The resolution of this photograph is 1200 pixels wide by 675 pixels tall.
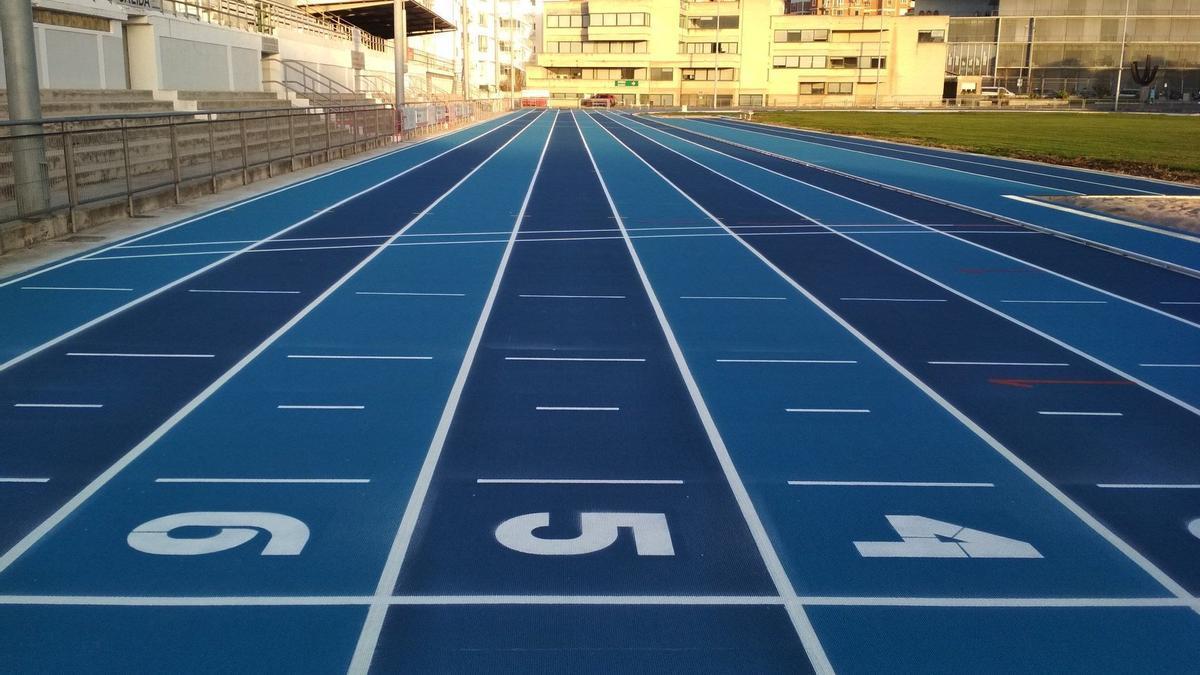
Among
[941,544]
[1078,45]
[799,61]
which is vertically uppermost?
[1078,45]

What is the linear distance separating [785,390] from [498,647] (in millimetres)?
4364

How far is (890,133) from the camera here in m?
49.9

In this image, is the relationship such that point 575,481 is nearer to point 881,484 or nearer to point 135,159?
point 881,484

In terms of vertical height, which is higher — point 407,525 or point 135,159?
point 135,159

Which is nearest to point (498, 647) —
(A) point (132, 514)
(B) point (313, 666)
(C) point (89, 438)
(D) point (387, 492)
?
(B) point (313, 666)

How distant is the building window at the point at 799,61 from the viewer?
390 feet

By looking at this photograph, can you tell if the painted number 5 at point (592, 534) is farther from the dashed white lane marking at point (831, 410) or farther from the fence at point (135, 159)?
the fence at point (135, 159)

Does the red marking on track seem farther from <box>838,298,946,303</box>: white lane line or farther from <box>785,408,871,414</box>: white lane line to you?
<box>838,298,946,303</box>: white lane line

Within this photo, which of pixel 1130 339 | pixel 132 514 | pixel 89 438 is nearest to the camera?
pixel 132 514

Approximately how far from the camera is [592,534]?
5.59 metres

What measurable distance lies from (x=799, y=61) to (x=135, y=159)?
108 m

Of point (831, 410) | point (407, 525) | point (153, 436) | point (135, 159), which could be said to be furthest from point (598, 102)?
point (407, 525)

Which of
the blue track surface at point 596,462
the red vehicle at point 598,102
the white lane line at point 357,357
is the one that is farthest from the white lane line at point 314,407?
the red vehicle at point 598,102

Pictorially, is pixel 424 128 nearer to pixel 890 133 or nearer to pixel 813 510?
pixel 890 133
